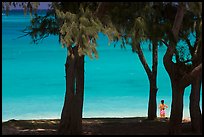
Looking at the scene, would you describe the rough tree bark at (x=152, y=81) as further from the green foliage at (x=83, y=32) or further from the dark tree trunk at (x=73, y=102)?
the green foliage at (x=83, y=32)

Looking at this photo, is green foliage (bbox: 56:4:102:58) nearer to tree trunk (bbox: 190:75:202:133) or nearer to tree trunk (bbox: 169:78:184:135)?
tree trunk (bbox: 169:78:184:135)

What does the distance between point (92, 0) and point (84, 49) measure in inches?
30.3

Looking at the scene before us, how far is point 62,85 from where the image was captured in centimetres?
3095

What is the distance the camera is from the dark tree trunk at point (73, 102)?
1097cm

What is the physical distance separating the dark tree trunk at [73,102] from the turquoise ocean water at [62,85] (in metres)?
3.94

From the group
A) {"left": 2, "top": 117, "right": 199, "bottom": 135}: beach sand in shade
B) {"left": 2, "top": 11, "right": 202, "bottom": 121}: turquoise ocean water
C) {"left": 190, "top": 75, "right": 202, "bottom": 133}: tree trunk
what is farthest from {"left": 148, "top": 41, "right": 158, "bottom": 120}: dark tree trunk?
{"left": 190, "top": 75, "right": 202, "bottom": 133}: tree trunk

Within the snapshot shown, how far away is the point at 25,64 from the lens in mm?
39625

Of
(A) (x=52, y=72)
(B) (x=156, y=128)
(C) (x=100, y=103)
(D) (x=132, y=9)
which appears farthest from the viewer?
(A) (x=52, y=72)

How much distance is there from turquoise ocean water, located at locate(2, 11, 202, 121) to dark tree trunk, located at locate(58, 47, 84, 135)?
394 centimetres

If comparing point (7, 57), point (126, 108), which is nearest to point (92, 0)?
point (126, 108)

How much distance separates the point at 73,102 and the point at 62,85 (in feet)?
65.6

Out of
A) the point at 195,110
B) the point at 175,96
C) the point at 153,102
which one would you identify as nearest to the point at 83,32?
the point at 175,96

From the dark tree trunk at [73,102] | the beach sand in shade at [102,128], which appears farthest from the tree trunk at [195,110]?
the dark tree trunk at [73,102]

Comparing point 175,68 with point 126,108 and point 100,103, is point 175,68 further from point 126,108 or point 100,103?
point 100,103
